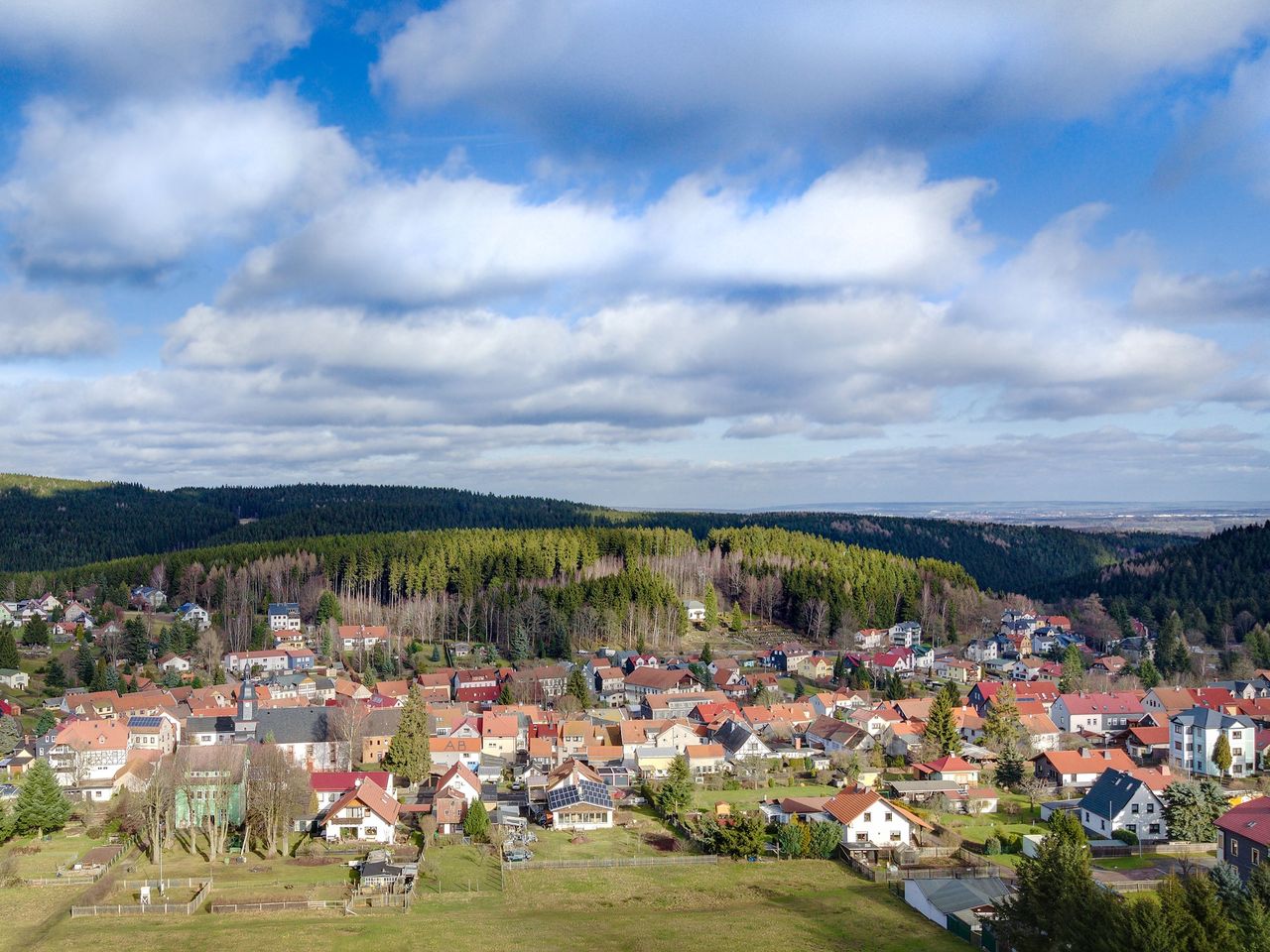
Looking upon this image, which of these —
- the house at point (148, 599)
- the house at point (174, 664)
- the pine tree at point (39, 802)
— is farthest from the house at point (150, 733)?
the house at point (148, 599)

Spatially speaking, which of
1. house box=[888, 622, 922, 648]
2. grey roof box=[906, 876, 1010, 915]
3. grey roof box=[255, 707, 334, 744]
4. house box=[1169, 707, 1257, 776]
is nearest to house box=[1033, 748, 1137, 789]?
house box=[1169, 707, 1257, 776]

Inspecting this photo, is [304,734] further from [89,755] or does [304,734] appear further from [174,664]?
[174,664]

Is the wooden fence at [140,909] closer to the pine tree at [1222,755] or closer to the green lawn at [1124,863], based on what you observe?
the green lawn at [1124,863]

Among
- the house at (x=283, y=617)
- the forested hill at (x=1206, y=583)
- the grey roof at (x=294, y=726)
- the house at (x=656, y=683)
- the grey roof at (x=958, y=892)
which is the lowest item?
the house at (x=656, y=683)

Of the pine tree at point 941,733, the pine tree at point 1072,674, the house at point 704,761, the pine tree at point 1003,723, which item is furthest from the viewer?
the pine tree at point 1072,674

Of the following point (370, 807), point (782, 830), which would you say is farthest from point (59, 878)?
point (782, 830)

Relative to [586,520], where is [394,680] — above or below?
below

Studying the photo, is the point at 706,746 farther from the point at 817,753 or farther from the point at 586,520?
the point at 586,520
